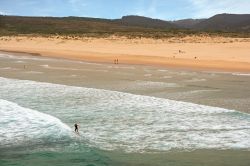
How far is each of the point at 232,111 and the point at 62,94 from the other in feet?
20.6

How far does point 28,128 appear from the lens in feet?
36.8

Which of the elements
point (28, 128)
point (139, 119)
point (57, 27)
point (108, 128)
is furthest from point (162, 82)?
point (57, 27)

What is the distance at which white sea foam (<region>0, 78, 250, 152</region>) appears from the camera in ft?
32.4

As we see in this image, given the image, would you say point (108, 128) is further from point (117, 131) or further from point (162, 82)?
point (162, 82)

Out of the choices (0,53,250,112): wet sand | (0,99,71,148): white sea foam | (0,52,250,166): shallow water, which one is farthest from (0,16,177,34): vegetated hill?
(0,99,71,148): white sea foam

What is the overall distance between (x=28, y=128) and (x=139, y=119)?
286 centimetres

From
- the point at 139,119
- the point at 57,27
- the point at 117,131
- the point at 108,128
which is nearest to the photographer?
the point at 117,131

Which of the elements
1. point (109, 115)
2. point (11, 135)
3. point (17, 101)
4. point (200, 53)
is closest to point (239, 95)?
point (109, 115)

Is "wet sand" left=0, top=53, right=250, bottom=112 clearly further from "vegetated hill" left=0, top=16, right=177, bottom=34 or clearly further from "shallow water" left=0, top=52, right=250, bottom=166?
"vegetated hill" left=0, top=16, right=177, bottom=34

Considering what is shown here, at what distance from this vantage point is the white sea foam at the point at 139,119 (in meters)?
9.88

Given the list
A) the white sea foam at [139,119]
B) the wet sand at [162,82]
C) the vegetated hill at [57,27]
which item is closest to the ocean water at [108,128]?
the white sea foam at [139,119]

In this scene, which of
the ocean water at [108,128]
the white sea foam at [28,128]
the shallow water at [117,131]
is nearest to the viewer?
the shallow water at [117,131]

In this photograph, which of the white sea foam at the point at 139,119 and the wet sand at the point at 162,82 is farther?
the wet sand at the point at 162,82

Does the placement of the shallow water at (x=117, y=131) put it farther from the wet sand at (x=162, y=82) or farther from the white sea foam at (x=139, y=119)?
the wet sand at (x=162, y=82)
